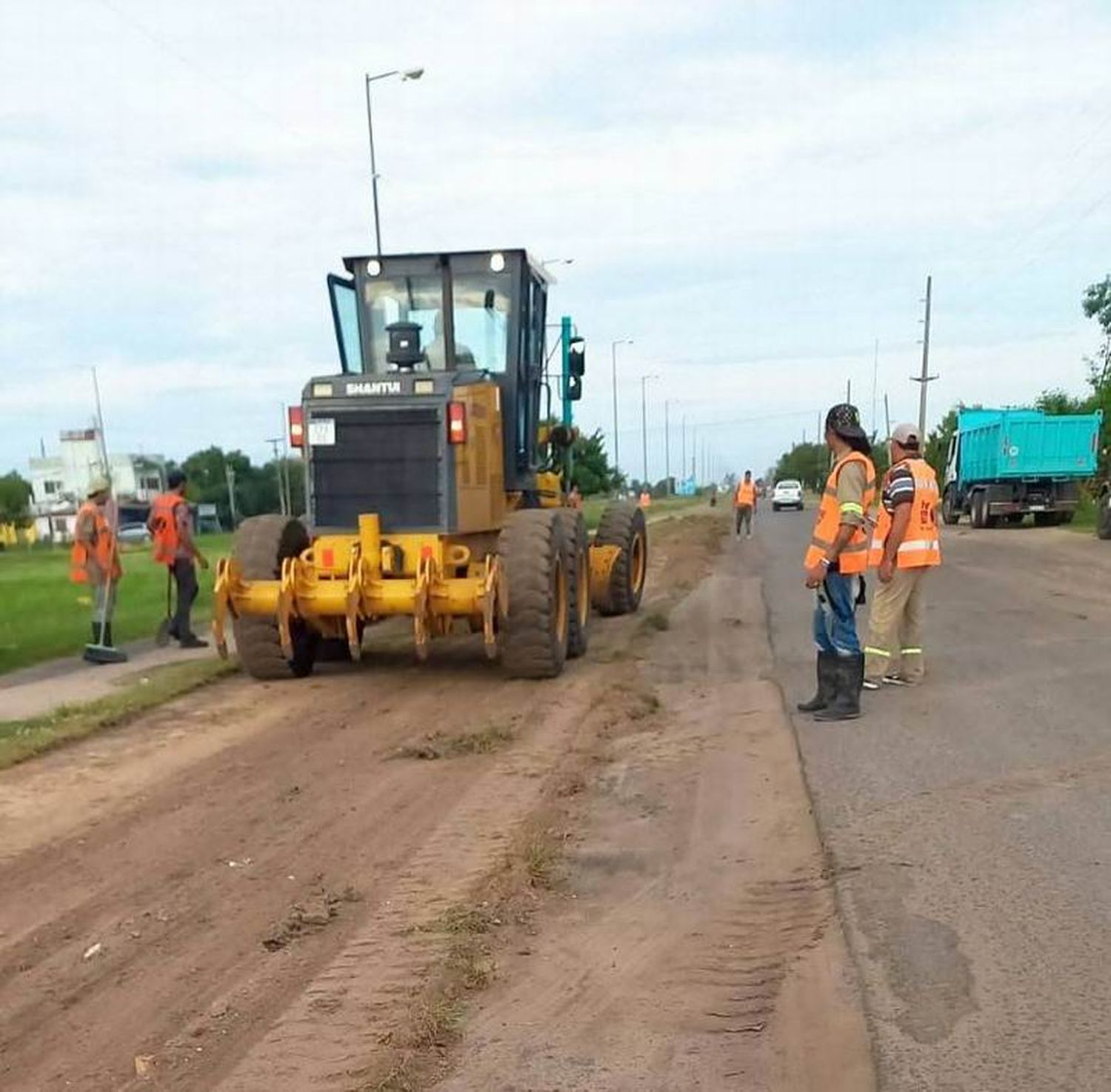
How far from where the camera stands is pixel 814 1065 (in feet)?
11.6

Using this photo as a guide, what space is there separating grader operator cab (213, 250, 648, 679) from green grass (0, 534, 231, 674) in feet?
10.8

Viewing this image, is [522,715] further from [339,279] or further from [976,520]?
[976,520]

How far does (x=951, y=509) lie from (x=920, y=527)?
2756 centimetres

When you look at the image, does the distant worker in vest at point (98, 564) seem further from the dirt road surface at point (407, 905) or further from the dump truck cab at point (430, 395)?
the dirt road surface at point (407, 905)

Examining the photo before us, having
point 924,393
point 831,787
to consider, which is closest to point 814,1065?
point 831,787

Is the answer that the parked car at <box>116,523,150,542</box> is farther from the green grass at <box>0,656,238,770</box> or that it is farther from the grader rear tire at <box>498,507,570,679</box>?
the grader rear tire at <box>498,507,570,679</box>

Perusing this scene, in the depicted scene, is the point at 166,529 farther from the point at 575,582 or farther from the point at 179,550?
the point at 575,582

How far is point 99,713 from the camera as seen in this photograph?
8781 millimetres

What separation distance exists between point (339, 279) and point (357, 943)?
7431 mm

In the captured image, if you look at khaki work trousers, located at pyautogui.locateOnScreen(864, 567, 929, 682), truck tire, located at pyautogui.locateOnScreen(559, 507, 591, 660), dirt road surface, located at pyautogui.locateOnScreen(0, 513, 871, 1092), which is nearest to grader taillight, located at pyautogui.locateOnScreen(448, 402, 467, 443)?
truck tire, located at pyautogui.locateOnScreen(559, 507, 591, 660)

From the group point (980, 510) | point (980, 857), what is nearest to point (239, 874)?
point (980, 857)

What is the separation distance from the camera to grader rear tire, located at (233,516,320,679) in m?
9.95

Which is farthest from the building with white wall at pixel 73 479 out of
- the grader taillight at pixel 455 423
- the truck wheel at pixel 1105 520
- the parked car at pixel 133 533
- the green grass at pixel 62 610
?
the grader taillight at pixel 455 423

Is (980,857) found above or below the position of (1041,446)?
below
